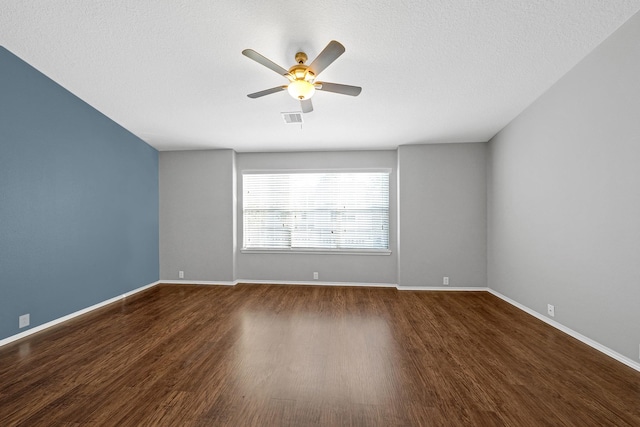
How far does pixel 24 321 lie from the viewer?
2.89m

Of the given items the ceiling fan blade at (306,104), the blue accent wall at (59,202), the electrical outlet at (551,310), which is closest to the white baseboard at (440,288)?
the electrical outlet at (551,310)

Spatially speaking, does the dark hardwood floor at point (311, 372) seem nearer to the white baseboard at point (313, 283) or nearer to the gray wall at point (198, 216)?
the white baseboard at point (313, 283)

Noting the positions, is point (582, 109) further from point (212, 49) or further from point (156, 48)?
point (156, 48)

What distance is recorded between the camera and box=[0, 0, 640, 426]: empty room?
2.00 m

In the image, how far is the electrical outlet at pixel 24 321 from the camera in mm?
2854

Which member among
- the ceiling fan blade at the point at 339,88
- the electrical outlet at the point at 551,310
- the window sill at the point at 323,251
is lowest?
the electrical outlet at the point at 551,310

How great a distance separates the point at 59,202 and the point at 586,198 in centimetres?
574

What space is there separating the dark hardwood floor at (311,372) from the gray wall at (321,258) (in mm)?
1563

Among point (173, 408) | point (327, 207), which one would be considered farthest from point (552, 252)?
point (173, 408)

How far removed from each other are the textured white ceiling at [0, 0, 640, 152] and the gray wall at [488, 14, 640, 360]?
0.29 metres

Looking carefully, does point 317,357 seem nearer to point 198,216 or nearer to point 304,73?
point 304,73

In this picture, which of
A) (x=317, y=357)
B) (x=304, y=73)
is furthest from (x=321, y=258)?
(x=304, y=73)

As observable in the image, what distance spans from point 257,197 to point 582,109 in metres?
4.71

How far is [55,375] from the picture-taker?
7.02ft
